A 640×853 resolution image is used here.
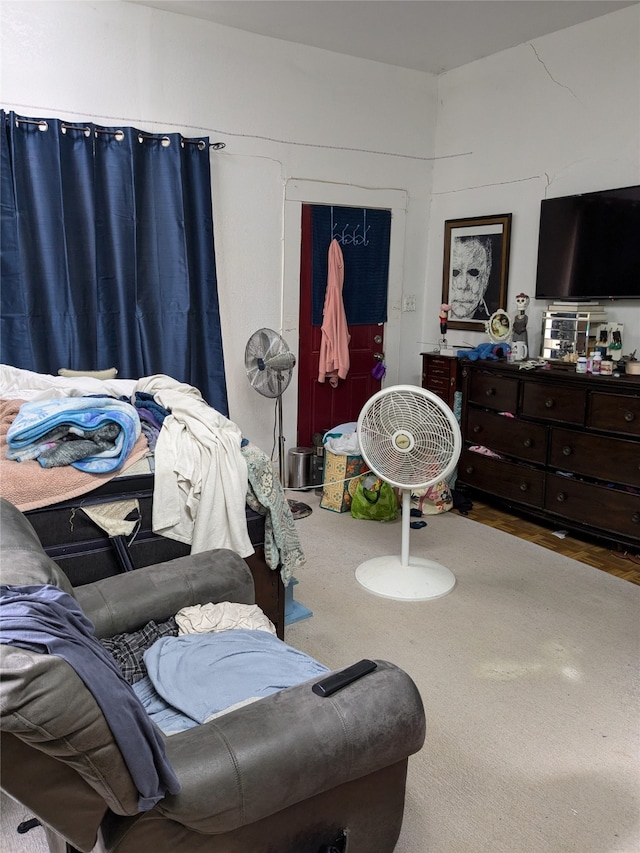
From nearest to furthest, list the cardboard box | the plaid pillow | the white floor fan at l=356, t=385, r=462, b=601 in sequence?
1. the plaid pillow
2. the white floor fan at l=356, t=385, r=462, b=601
3. the cardboard box

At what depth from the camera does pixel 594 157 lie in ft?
13.3

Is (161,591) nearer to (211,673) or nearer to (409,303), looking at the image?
(211,673)

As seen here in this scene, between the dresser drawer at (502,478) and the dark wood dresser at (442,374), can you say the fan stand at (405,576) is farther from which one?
the dark wood dresser at (442,374)

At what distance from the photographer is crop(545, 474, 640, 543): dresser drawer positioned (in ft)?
11.7

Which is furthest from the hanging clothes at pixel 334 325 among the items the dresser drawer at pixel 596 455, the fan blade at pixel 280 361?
the dresser drawer at pixel 596 455

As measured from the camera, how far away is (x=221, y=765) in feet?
4.22

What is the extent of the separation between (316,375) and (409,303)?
985 mm

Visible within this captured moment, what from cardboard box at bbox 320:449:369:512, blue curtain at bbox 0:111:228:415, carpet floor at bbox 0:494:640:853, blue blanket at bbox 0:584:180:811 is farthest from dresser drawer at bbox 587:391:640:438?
blue blanket at bbox 0:584:180:811

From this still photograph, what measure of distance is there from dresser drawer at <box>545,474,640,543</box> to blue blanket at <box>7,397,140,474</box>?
2427 mm

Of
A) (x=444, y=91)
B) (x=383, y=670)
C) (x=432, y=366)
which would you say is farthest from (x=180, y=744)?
(x=444, y=91)

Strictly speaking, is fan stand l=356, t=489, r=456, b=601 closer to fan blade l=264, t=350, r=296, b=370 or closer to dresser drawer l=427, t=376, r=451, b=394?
fan blade l=264, t=350, r=296, b=370

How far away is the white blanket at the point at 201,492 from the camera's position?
253 cm

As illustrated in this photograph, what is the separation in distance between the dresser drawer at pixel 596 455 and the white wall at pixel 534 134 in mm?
635

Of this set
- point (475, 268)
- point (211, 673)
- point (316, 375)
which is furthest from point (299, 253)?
point (211, 673)
